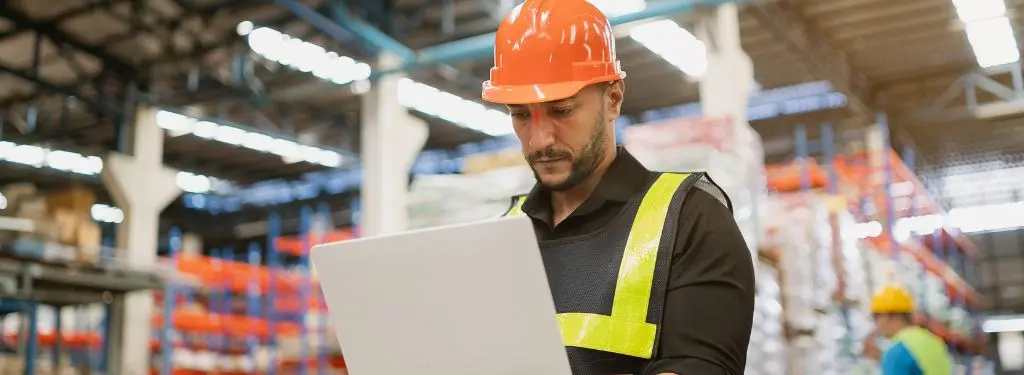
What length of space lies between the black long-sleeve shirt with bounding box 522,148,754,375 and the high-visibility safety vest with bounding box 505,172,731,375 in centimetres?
2

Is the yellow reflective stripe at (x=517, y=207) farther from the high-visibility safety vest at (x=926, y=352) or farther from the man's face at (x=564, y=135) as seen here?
the high-visibility safety vest at (x=926, y=352)

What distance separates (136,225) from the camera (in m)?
10.8

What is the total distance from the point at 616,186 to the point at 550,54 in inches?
11.3

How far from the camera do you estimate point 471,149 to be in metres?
19.6

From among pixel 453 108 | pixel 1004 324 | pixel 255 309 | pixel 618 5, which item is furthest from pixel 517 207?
pixel 1004 324

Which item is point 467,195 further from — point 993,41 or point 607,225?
point 993,41

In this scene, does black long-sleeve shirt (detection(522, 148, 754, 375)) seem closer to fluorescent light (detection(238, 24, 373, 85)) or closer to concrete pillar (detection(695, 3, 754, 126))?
concrete pillar (detection(695, 3, 754, 126))

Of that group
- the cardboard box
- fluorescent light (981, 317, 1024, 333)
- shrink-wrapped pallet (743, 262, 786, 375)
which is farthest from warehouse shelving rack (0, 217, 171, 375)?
fluorescent light (981, 317, 1024, 333)

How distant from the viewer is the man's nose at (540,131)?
5.99 feet

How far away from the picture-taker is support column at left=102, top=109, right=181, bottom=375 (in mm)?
10336

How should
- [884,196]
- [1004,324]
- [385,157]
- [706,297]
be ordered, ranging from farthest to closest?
[1004,324] → [884,196] → [385,157] → [706,297]

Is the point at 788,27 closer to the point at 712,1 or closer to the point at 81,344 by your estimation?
the point at 712,1

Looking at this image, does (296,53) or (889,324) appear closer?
(889,324)

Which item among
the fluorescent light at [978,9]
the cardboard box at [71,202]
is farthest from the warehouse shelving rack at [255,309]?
the fluorescent light at [978,9]
